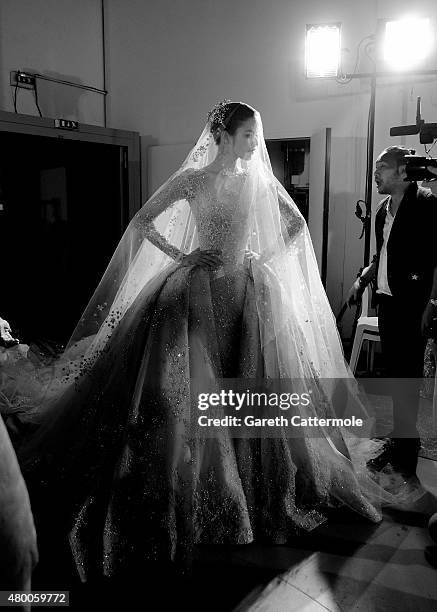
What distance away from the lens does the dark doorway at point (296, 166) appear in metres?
4.56

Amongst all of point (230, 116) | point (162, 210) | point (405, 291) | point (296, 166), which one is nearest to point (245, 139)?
point (230, 116)

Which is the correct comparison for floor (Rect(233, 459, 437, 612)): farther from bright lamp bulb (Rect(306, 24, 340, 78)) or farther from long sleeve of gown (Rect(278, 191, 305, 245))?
bright lamp bulb (Rect(306, 24, 340, 78))

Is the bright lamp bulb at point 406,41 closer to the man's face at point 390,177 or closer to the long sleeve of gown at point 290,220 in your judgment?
the man's face at point 390,177

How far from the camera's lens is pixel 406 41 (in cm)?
372

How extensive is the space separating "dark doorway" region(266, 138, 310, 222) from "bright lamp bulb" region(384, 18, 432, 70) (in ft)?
3.15

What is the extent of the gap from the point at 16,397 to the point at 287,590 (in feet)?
5.85

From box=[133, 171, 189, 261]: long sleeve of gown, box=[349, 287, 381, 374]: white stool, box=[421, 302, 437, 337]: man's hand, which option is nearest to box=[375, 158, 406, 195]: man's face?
box=[421, 302, 437, 337]: man's hand

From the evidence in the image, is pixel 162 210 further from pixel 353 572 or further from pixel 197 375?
pixel 353 572

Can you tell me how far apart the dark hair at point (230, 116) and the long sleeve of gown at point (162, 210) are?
23 cm

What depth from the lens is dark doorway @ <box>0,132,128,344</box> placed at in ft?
15.1

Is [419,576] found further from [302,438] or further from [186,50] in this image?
[186,50]

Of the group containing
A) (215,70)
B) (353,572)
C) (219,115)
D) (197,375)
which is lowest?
(353,572)

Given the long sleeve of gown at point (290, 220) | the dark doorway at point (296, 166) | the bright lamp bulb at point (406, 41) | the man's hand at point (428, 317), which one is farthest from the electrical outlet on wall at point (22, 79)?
the man's hand at point (428, 317)

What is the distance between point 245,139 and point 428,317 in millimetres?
1039
